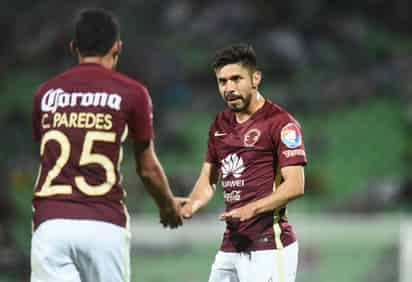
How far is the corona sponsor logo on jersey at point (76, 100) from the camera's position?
443 centimetres

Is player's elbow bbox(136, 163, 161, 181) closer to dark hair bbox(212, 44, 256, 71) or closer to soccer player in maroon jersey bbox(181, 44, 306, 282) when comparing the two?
soccer player in maroon jersey bbox(181, 44, 306, 282)

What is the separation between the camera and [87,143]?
4.38 metres

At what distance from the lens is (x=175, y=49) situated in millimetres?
15305

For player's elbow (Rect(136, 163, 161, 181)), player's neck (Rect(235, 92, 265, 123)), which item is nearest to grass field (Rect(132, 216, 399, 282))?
player's neck (Rect(235, 92, 265, 123))

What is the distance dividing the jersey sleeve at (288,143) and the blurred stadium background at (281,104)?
5020 millimetres

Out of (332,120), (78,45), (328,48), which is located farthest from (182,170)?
(78,45)

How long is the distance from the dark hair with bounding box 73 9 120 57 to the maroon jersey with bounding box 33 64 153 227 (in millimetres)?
102

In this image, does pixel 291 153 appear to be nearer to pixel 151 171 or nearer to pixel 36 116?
pixel 151 171

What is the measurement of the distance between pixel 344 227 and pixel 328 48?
518cm

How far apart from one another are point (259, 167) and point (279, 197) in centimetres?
28

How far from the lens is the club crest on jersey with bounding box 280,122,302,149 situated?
4.95 meters

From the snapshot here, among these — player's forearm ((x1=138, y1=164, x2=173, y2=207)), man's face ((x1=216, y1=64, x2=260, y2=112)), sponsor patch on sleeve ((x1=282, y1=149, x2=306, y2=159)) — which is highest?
man's face ((x1=216, y1=64, x2=260, y2=112))

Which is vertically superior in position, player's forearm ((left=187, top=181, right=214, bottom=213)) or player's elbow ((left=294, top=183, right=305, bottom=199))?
player's elbow ((left=294, top=183, right=305, bottom=199))

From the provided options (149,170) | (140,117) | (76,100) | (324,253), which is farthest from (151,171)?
(324,253)
